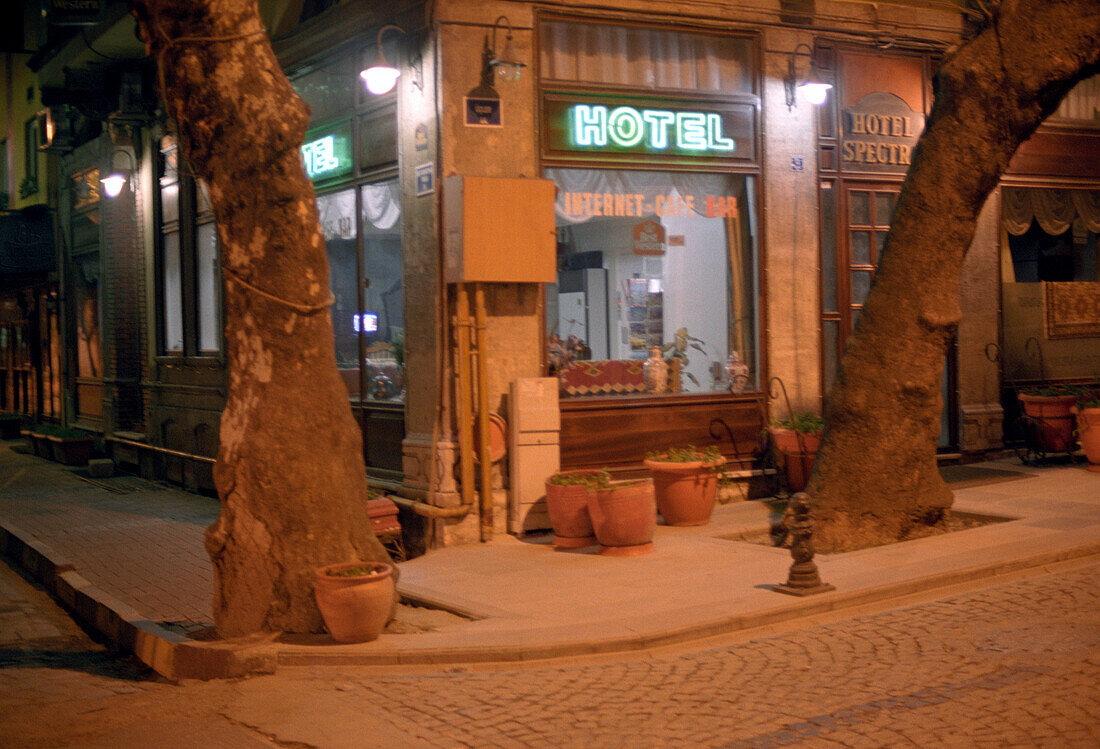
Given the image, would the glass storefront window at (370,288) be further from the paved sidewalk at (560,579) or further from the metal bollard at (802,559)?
the metal bollard at (802,559)

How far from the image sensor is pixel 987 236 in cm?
1415

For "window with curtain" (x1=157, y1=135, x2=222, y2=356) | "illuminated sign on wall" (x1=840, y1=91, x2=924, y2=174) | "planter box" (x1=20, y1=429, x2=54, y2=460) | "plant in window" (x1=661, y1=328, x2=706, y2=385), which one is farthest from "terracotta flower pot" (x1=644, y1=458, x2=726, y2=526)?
"planter box" (x1=20, y1=429, x2=54, y2=460)

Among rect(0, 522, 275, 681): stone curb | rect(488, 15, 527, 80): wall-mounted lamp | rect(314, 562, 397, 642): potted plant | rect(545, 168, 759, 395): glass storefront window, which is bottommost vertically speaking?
rect(0, 522, 275, 681): stone curb

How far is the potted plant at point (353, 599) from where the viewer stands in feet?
23.0

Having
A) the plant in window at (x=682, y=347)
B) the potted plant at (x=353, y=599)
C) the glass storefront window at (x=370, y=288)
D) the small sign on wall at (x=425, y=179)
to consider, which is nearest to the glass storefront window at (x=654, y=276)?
the plant in window at (x=682, y=347)

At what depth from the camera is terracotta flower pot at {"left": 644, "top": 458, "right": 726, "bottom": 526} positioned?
10.8 m

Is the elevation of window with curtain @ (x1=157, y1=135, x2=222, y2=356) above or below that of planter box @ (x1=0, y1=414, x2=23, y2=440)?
above

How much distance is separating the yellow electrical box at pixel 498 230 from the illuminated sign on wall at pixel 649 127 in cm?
94

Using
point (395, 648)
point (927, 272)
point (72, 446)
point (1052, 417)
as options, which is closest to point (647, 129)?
point (927, 272)

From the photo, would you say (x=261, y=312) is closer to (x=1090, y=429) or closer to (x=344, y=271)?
(x=344, y=271)

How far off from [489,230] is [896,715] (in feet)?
20.7

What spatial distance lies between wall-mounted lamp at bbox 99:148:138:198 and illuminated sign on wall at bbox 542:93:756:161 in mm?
9277

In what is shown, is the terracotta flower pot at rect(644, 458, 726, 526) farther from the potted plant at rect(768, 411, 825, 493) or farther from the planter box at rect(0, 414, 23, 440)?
the planter box at rect(0, 414, 23, 440)

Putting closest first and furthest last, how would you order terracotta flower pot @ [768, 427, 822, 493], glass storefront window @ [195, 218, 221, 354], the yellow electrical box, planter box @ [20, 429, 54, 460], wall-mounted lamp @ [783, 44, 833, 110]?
the yellow electrical box
terracotta flower pot @ [768, 427, 822, 493]
wall-mounted lamp @ [783, 44, 833, 110]
glass storefront window @ [195, 218, 221, 354]
planter box @ [20, 429, 54, 460]
